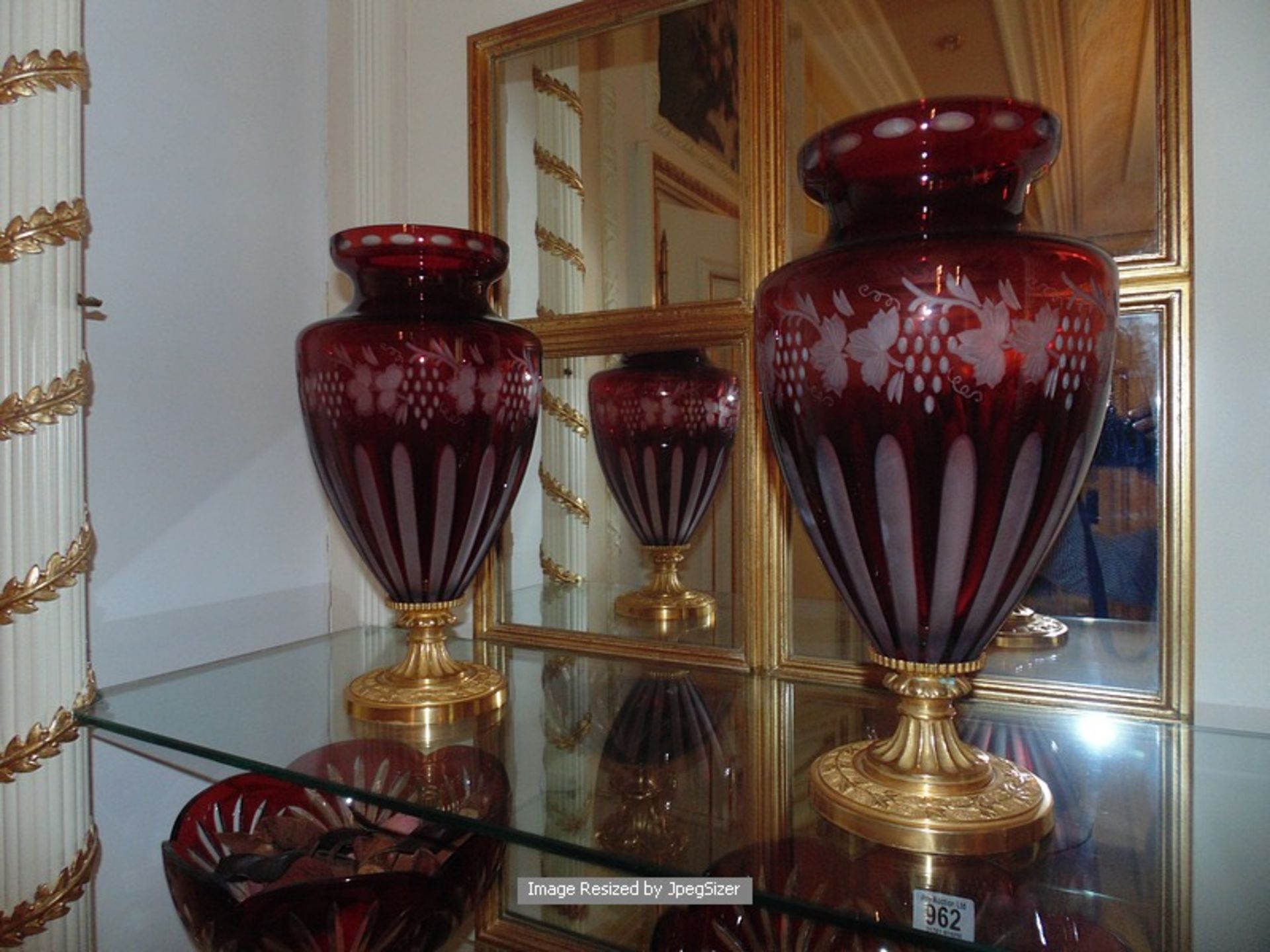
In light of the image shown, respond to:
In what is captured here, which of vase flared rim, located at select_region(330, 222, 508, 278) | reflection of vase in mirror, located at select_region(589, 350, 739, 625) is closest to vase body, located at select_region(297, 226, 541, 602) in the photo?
vase flared rim, located at select_region(330, 222, 508, 278)

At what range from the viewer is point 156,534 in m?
0.88

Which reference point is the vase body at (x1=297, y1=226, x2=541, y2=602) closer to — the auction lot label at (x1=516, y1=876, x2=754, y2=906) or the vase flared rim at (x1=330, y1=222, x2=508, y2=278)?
the vase flared rim at (x1=330, y1=222, x2=508, y2=278)

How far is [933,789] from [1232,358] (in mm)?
388

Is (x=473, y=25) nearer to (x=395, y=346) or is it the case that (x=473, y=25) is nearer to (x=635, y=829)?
(x=395, y=346)

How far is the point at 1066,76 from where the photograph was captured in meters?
0.63

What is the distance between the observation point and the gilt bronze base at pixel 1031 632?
0.66 m

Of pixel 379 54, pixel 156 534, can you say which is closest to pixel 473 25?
pixel 379 54

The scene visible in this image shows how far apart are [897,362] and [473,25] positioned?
0.75m

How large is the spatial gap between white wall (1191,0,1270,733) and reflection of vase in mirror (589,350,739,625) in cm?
38

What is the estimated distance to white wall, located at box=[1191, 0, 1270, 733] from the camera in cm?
60

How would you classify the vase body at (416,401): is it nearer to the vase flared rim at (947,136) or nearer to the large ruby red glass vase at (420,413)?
the large ruby red glass vase at (420,413)

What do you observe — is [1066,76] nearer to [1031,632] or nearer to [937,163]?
[937,163]

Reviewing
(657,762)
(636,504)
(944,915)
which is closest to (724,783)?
(657,762)

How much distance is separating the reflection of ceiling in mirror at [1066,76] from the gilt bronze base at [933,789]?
14.2 inches
